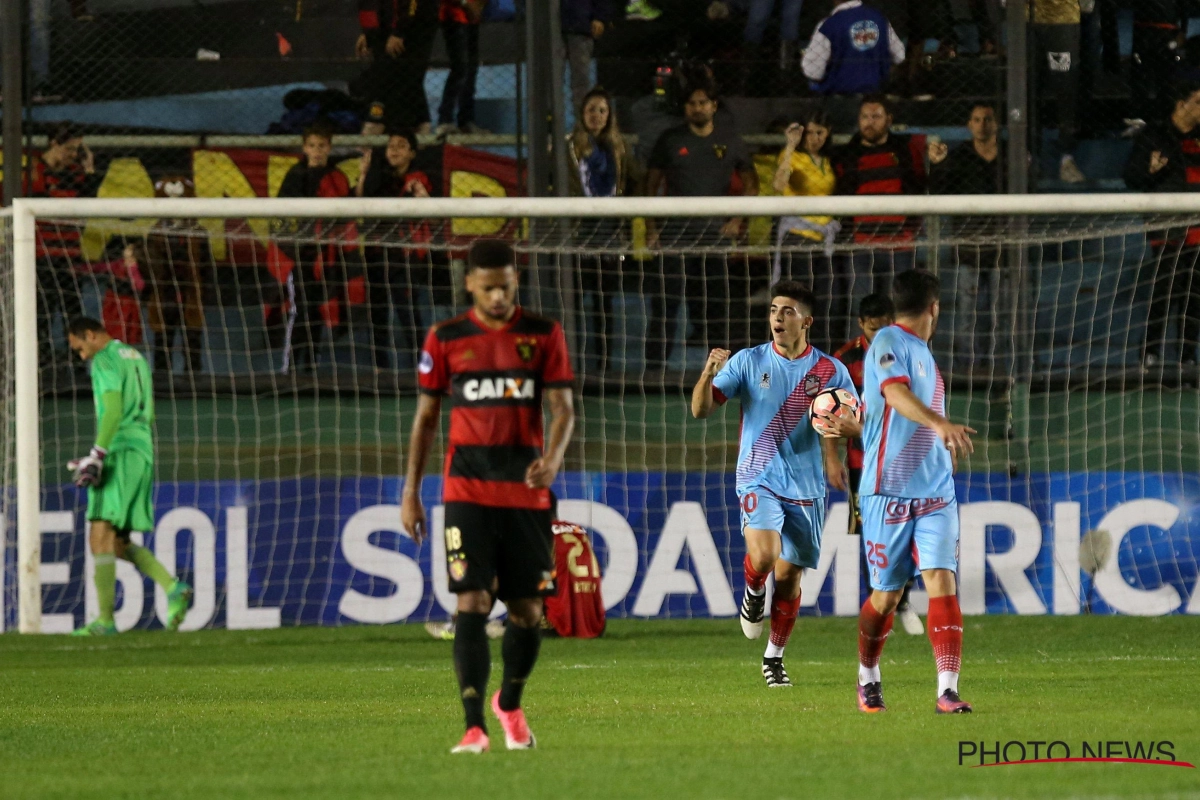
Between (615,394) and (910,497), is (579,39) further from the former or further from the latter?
(910,497)

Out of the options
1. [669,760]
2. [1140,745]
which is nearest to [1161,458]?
[1140,745]

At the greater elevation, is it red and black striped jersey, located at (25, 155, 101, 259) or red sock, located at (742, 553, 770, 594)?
red and black striped jersey, located at (25, 155, 101, 259)

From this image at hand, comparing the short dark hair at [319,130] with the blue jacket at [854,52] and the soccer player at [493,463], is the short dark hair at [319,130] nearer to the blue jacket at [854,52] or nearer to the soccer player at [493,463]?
the blue jacket at [854,52]

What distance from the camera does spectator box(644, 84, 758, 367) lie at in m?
14.7

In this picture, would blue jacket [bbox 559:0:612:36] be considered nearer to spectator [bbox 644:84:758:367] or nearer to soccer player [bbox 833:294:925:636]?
spectator [bbox 644:84:758:367]

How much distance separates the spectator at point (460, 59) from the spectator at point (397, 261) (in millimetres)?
537

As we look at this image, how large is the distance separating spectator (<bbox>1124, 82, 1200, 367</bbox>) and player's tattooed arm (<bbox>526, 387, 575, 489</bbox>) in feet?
28.8

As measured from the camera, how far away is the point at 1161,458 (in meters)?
14.2

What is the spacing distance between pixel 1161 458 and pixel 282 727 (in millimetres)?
9001

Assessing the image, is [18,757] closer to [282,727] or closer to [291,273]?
[282,727]

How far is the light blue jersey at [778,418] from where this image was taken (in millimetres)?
9320

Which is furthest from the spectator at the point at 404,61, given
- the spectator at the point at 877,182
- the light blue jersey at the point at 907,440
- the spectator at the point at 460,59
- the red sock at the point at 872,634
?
the red sock at the point at 872,634

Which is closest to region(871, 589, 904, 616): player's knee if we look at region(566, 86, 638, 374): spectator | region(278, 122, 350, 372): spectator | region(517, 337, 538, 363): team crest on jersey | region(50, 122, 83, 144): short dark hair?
region(517, 337, 538, 363): team crest on jersey

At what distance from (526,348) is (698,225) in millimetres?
8879
